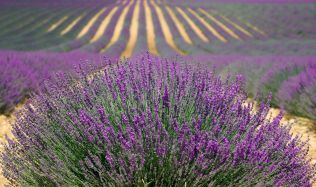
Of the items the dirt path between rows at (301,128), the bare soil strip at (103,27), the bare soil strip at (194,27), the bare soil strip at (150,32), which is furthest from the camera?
the bare soil strip at (194,27)

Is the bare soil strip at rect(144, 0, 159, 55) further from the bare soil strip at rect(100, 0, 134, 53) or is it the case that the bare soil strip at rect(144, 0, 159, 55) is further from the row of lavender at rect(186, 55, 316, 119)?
the row of lavender at rect(186, 55, 316, 119)

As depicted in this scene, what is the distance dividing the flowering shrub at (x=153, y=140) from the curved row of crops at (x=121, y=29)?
15040 mm

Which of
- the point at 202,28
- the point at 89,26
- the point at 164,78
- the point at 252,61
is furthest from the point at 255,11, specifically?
the point at 164,78

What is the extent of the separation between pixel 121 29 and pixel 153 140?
81.5ft

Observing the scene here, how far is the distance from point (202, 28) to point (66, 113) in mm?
24667

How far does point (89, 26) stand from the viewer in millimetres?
26984

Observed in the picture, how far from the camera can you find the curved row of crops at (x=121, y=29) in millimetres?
20283

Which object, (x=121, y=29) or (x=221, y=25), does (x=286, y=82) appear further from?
(x=221, y=25)

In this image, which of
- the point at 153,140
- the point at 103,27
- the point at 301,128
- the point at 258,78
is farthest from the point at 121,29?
the point at 153,140

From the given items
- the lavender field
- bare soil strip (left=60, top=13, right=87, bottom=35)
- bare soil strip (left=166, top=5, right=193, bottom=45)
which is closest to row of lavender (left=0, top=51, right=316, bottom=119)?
the lavender field

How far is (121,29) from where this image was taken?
2645cm

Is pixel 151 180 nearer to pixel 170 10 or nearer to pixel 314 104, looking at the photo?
pixel 314 104

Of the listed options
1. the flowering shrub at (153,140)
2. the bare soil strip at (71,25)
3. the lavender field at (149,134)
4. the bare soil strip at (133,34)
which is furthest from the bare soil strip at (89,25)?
the flowering shrub at (153,140)

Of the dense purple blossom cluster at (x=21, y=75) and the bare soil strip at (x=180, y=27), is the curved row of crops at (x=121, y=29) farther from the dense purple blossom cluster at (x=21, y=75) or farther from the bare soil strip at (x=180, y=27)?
the dense purple blossom cluster at (x=21, y=75)
